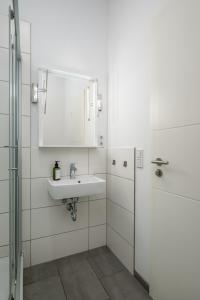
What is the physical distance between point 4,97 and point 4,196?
727mm

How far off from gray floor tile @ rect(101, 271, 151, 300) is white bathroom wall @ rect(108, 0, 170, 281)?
0.11 metres

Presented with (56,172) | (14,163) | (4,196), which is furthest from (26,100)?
(4,196)

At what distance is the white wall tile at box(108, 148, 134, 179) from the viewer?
1.63 m

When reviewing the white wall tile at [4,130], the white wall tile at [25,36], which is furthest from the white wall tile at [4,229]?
the white wall tile at [25,36]

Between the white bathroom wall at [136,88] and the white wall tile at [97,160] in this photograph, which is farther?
the white wall tile at [97,160]

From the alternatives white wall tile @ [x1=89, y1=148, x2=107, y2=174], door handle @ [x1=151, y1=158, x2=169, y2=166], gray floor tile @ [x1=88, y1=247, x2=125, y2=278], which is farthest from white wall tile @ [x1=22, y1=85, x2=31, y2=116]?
gray floor tile @ [x1=88, y1=247, x2=125, y2=278]

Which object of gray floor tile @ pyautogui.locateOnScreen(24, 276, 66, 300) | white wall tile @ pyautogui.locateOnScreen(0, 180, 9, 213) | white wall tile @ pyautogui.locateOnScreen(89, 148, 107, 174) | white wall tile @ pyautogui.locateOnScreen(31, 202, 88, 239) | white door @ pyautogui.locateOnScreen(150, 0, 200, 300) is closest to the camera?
white door @ pyautogui.locateOnScreen(150, 0, 200, 300)

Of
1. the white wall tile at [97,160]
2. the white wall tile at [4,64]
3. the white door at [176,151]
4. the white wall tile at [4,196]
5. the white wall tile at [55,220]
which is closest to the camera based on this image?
the white door at [176,151]

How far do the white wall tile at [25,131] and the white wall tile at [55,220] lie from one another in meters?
0.65

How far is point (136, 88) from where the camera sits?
157 cm

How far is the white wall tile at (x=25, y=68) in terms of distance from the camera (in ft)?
5.44

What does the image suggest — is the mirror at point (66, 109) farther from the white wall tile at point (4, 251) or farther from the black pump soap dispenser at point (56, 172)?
the white wall tile at point (4, 251)

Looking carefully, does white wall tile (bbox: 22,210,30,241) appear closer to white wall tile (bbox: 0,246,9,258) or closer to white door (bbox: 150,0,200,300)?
white wall tile (bbox: 0,246,9,258)

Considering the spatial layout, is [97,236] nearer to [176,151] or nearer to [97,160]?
[97,160]
